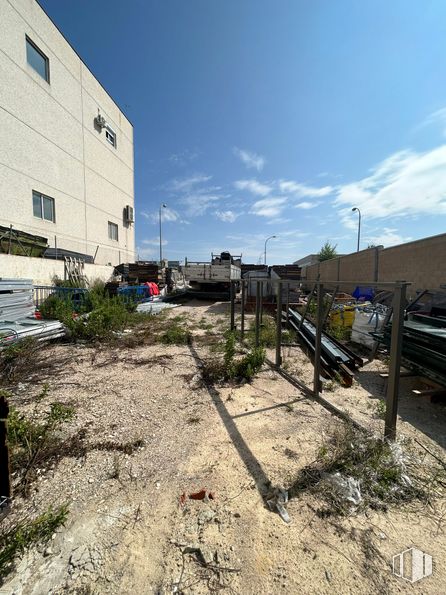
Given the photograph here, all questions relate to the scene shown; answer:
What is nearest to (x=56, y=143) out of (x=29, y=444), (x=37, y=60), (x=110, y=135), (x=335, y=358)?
(x=37, y=60)

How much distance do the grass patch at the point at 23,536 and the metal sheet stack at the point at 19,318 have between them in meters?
4.09

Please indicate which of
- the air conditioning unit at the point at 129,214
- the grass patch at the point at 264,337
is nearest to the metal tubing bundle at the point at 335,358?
the grass patch at the point at 264,337

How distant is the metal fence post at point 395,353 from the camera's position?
228 centimetres

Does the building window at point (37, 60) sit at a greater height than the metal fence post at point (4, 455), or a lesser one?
greater

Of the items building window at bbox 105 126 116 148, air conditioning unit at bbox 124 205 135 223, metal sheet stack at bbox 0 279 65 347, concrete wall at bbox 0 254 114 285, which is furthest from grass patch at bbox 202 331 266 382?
building window at bbox 105 126 116 148

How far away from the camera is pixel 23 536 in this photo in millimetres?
1542

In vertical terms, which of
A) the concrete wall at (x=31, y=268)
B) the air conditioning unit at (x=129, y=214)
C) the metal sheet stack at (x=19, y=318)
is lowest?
the metal sheet stack at (x=19, y=318)

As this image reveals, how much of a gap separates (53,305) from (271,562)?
7999mm

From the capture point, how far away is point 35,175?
1126 centimetres

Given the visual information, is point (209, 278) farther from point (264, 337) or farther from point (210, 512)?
point (210, 512)

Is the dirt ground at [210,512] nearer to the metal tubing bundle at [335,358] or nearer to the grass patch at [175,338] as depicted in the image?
the metal tubing bundle at [335,358]

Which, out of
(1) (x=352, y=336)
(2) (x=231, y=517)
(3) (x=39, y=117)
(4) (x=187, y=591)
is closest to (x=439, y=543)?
(2) (x=231, y=517)

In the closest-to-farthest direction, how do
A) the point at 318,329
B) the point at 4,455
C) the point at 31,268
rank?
the point at 4,455, the point at 318,329, the point at 31,268

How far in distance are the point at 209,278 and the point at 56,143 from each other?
9901mm
